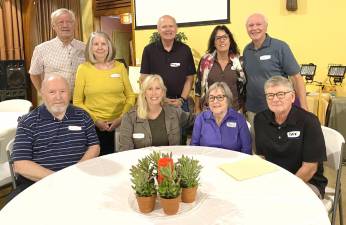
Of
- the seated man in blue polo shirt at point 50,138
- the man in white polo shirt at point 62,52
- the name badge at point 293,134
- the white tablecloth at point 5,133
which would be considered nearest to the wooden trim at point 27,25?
the man in white polo shirt at point 62,52

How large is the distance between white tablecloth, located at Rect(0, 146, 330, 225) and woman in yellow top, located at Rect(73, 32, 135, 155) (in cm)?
104

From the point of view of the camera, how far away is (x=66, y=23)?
3031mm

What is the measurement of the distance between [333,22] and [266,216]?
12.9 feet

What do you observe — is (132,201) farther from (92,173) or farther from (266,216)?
(266,216)

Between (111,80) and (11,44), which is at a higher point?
(11,44)

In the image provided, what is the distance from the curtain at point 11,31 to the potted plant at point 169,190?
5373 millimetres

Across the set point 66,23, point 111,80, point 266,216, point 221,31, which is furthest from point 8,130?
point 266,216

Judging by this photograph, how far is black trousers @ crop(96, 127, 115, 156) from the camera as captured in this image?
8.93 feet

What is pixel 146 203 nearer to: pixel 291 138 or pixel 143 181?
pixel 143 181

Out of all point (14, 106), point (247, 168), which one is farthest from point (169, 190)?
point (14, 106)

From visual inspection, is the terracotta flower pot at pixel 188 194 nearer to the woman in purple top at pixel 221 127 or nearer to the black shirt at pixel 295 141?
the black shirt at pixel 295 141

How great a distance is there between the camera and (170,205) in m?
1.23

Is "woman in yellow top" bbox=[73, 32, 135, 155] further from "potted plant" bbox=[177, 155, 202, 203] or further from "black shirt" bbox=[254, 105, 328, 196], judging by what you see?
"potted plant" bbox=[177, 155, 202, 203]

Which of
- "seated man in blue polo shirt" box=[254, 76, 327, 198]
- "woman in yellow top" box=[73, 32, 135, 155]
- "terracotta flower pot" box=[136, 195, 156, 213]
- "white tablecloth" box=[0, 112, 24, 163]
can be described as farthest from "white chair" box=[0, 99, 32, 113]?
"terracotta flower pot" box=[136, 195, 156, 213]
